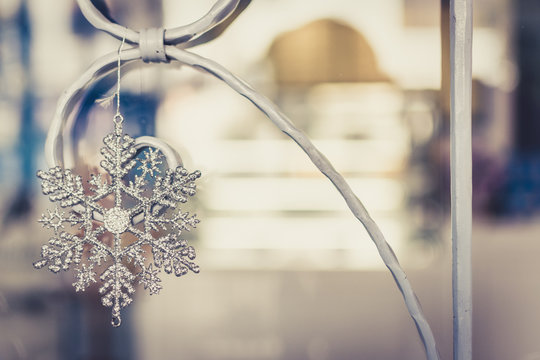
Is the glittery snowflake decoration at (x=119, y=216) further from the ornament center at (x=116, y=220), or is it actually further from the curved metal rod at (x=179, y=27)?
the curved metal rod at (x=179, y=27)

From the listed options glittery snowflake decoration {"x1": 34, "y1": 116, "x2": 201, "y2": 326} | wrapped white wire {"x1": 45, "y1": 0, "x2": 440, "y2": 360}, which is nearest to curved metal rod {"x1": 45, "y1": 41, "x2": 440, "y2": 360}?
wrapped white wire {"x1": 45, "y1": 0, "x2": 440, "y2": 360}

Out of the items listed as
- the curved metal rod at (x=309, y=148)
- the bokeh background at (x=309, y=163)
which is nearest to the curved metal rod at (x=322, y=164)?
the curved metal rod at (x=309, y=148)

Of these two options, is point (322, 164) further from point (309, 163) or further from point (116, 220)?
point (116, 220)

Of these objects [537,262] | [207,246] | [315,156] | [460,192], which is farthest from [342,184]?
[537,262]

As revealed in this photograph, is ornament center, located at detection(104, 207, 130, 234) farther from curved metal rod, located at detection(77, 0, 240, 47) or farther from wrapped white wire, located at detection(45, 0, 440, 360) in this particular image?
curved metal rod, located at detection(77, 0, 240, 47)

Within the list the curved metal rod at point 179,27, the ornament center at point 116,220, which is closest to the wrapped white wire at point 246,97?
the curved metal rod at point 179,27

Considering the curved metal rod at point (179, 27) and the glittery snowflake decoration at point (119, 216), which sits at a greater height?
the curved metal rod at point (179, 27)

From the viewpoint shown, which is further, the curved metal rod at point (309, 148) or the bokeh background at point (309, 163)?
the bokeh background at point (309, 163)
